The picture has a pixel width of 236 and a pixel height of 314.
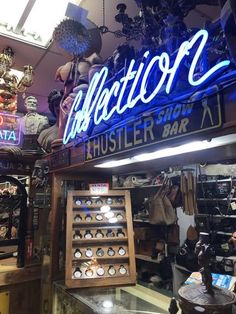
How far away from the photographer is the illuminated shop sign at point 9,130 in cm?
403

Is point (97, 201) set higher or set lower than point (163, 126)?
lower

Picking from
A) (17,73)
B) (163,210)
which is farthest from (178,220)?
(17,73)

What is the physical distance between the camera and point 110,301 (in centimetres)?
245

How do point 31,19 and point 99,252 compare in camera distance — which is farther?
point 31,19

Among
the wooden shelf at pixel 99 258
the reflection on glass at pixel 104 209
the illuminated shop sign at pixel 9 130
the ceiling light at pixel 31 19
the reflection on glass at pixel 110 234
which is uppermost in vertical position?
the ceiling light at pixel 31 19

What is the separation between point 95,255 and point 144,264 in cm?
384

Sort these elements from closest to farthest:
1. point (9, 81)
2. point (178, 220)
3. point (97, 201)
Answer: point (97, 201) < point (9, 81) < point (178, 220)

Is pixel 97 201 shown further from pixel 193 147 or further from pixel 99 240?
pixel 193 147

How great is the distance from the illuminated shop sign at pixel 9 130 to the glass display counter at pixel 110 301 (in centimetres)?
216

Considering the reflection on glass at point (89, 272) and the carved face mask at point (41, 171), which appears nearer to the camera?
the reflection on glass at point (89, 272)

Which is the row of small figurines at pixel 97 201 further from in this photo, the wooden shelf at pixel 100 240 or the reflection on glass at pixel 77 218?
the wooden shelf at pixel 100 240

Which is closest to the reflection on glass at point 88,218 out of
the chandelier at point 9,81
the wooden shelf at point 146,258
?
the chandelier at point 9,81

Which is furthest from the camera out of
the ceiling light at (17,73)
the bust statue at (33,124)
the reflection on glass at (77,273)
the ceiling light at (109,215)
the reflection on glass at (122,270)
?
the ceiling light at (17,73)

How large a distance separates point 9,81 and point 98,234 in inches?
122
